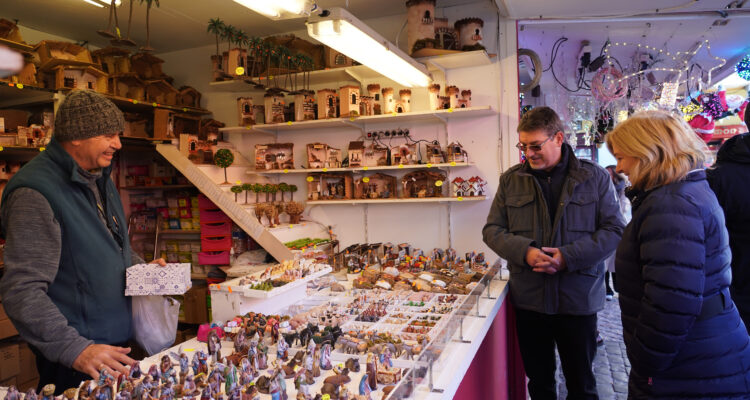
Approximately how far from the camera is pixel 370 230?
5105 mm

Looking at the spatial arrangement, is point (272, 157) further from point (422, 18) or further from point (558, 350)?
point (558, 350)

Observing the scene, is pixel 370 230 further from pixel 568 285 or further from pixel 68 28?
pixel 68 28

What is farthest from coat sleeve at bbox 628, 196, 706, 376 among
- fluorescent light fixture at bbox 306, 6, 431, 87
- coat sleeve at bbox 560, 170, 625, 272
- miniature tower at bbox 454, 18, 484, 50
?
miniature tower at bbox 454, 18, 484, 50

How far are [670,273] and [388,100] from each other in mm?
3301

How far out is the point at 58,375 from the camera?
1.87 meters

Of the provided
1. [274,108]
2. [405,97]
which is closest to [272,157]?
[274,108]

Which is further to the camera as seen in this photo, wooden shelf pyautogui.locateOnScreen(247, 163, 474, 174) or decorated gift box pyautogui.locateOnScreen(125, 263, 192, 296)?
wooden shelf pyautogui.locateOnScreen(247, 163, 474, 174)

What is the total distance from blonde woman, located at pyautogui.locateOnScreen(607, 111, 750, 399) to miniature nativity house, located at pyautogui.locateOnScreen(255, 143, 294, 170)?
379cm

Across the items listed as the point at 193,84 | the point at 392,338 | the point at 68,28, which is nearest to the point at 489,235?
the point at 392,338

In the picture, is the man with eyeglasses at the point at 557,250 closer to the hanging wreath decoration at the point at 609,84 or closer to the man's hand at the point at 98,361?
the man's hand at the point at 98,361

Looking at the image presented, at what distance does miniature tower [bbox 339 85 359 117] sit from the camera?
15.1ft

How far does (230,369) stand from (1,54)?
3.76 m

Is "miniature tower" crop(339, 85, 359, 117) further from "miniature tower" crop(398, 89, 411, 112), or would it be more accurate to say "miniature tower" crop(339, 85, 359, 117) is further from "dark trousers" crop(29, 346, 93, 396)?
"dark trousers" crop(29, 346, 93, 396)

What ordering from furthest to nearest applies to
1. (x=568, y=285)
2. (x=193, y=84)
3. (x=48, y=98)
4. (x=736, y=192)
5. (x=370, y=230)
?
1. (x=193, y=84)
2. (x=370, y=230)
3. (x=48, y=98)
4. (x=568, y=285)
5. (x=736, y=192)
